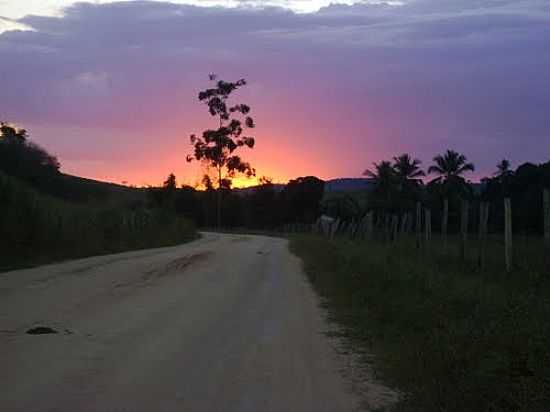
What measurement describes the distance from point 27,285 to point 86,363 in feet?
31.7

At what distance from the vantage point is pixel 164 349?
987cm

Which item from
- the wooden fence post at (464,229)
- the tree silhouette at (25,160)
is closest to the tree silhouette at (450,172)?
the tree silhouette at (25,160)

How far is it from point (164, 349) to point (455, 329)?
11.7 feet

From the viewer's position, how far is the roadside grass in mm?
7195

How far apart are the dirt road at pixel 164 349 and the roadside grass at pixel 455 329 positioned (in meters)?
0.69

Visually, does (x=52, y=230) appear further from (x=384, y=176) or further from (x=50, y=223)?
(x=384, y=176)

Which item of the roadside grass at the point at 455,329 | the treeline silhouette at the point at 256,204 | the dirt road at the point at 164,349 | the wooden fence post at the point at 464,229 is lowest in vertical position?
the dirt road at the point at 164,349

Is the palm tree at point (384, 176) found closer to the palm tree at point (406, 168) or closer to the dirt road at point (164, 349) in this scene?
the palm tree at point (406, 168)

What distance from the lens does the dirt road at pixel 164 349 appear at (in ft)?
24.0

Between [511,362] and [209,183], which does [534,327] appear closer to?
[511,362]

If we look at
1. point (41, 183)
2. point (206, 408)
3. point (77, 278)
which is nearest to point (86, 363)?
point (206, 408)

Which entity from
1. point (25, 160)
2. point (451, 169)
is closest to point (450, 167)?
point (451, 169)

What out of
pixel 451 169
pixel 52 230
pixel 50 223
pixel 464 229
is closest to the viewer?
pixel 464 229

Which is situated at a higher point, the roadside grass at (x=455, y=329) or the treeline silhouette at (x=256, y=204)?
the treeline silhouette at (x=256, y=204)
